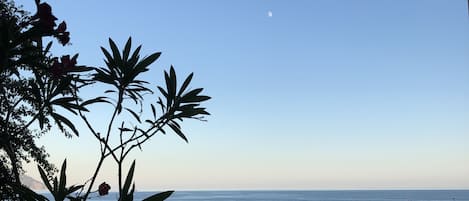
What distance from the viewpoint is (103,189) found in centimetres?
156

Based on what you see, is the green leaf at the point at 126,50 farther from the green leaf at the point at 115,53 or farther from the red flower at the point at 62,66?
the red flower at the point at 62,66

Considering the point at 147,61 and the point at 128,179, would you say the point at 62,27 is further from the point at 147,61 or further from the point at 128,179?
the point at 128,179

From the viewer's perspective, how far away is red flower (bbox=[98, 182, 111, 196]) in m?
1.53

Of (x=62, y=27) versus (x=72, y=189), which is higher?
(x=62, y=27)

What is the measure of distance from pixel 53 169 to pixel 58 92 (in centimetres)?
648

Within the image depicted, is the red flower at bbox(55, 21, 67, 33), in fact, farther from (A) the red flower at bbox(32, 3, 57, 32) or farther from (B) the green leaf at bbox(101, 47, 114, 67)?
(B) the green leaf at bbox(101, 47, 114, 67)

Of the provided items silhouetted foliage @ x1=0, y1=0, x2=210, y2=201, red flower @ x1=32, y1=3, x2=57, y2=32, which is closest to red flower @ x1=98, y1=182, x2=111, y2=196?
silhouetted foliage @ x1=0, y1=0, x2=210, y2=201

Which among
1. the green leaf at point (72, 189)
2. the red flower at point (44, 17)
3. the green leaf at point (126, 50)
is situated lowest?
the green leaf at point (72, 189)

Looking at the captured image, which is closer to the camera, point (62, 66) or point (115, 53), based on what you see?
point (62, 66)

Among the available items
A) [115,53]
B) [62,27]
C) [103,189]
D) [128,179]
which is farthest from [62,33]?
[103,189]

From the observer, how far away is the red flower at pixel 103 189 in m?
1.53

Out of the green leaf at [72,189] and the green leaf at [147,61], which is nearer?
the green leaf at [72,189]

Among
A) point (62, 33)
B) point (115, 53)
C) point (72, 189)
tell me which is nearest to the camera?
point (62, 33)

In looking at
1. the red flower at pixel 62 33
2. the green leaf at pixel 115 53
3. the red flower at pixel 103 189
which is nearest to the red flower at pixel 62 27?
the red flower at pixel 62 33
